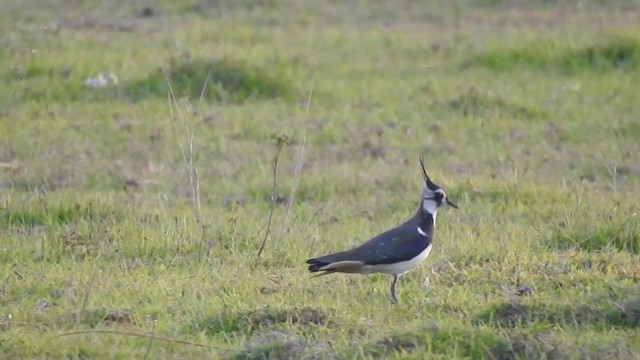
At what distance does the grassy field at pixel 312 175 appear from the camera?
5938mm

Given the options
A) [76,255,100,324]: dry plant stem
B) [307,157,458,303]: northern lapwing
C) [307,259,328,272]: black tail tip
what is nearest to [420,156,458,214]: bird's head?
[307,157,458,303]: northern lapwing

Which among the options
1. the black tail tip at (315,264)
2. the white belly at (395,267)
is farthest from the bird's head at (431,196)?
the black tail tip at (315,264)

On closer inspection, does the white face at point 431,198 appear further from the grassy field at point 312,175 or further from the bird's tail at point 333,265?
the bird's tail at point 333,265

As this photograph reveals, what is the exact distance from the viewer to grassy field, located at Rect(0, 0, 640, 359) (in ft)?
19.5

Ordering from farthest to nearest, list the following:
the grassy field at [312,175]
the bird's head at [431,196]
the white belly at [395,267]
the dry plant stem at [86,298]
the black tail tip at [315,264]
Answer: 1. the bird's head at [431,196]
2. the white belly at [395,267]
3. the black tail tip at [315,264]
4. the dry plant stem at [86,298]
5. the grassy field at [312,175]

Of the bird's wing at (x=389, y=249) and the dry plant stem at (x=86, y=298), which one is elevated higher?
the bird's wing at (x=389, y=249)

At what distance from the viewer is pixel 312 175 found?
9.65 metres

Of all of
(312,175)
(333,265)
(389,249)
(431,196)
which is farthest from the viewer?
(312,175)

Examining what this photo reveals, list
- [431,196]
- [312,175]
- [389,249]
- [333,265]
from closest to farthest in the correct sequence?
[333,265] < [389,249] < [431,196] < [312,175]

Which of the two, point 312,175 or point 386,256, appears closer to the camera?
point 386,256

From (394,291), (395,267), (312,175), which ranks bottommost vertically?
(312,175)

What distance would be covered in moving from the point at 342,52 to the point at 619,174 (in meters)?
4.51

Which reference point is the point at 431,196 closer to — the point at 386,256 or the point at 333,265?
the point at 386,256

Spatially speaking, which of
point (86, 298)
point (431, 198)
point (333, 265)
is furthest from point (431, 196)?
point (86, 298)
